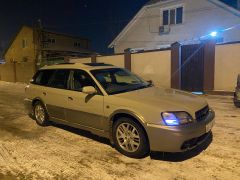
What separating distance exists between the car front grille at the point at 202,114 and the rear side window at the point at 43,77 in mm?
3966

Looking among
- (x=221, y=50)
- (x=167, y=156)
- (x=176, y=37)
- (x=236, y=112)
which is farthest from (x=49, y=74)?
(x=176, y=37)

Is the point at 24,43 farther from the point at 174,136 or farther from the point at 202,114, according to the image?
the point at 174,136

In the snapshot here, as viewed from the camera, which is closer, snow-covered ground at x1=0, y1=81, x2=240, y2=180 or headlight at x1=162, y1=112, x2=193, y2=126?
snow-covered ground at x1=0, y1=81, x2=240, y2=180

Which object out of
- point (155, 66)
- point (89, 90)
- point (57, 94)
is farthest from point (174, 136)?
point (155, 66)

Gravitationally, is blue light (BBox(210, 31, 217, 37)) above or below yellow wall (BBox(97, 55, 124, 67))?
above

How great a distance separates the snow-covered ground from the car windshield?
1195mm

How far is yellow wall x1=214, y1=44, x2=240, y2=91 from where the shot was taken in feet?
38.0

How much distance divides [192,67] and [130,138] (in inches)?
371

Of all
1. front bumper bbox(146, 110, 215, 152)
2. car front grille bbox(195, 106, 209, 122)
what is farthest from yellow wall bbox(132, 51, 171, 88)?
front bumper bbox(146, 110, 215, 152)

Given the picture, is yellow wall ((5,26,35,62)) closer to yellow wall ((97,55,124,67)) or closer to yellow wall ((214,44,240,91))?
yellow wall ((97,55,124,67))

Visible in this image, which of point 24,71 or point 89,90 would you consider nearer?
point 89,90

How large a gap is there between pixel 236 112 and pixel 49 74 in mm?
5674

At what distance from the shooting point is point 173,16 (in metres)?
20.1

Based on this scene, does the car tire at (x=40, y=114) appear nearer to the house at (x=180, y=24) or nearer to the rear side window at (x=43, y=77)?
the rear side window at (x=43, y=77)
